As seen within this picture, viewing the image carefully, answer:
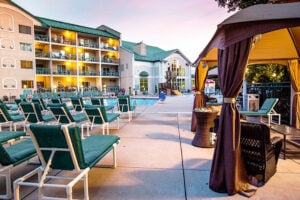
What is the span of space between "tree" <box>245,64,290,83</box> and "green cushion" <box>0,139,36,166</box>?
10.5 m

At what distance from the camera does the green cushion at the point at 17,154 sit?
8.64 ft

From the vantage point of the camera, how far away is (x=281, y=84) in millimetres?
8430

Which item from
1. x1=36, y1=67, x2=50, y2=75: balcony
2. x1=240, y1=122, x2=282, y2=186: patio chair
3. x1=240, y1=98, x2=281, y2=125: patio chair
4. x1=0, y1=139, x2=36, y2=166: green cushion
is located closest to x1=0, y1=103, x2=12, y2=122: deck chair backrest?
x1=0, y1=139, x2=36, y2=166: green cushion

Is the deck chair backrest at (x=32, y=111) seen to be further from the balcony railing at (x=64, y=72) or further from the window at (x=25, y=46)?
the balcony railing at (x=64, y=72)

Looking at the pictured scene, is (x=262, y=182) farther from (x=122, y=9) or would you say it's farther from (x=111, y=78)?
(x=111, y=78)

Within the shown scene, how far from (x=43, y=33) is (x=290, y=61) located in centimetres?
3092

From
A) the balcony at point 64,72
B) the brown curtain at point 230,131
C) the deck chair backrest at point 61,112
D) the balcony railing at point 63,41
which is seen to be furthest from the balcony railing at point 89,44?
the brown curtain at point 230,131

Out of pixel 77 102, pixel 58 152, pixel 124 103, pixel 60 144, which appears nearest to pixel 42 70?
pixel 77 102

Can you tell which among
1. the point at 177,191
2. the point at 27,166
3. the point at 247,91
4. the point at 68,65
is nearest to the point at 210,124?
the point at 177,191

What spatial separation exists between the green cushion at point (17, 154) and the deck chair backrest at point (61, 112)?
2113 mm

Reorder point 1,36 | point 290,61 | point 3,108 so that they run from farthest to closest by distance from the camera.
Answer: point 1,36
point 290,61
point 3,108

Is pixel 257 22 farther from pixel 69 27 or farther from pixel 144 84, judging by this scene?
pixel 144 84

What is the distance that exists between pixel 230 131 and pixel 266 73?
975cm

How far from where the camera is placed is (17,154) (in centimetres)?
290
